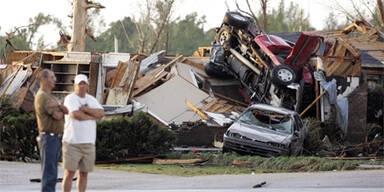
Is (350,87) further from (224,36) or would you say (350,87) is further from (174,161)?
(174,161)

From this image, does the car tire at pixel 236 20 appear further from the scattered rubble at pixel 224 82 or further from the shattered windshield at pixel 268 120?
the shattered windshield at pixel 268 120

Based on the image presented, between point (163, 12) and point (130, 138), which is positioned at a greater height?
point (163, 12)

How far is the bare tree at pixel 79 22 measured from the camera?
3045cm

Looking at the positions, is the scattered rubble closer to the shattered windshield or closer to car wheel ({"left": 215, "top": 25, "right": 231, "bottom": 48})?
car wheel ({"left": 215, "top": 25, "right": 231, "bottom": 48})

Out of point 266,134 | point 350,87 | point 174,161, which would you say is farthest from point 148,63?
point 174,161

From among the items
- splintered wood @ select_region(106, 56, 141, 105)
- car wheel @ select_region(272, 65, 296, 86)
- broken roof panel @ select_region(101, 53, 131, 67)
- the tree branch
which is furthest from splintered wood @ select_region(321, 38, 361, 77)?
the tree branch

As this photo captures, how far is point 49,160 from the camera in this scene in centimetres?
846

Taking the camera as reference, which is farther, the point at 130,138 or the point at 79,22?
the point at 79,22

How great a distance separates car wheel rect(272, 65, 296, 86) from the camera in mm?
23156

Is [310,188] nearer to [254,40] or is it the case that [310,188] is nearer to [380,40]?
[254,40]

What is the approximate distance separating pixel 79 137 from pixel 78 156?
25 cm

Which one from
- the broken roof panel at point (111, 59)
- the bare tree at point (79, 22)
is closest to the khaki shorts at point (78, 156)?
the broken roof panel at point (111, 59)

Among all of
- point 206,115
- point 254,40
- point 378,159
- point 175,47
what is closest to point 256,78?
point 254,40

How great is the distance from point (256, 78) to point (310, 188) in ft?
46.5
